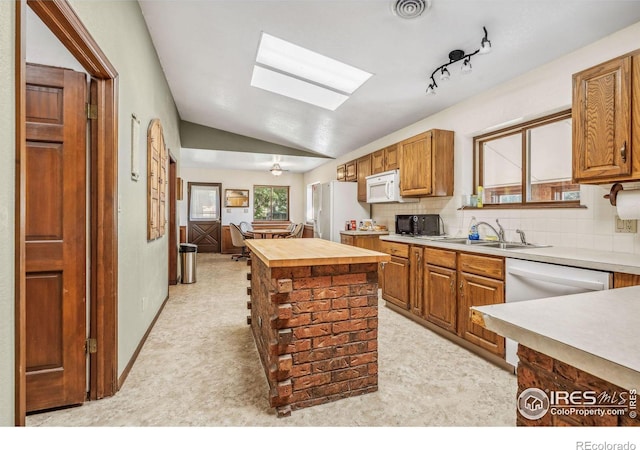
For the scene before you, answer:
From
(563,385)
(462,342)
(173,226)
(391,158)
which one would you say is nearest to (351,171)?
(391,158)

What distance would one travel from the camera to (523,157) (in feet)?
9.71

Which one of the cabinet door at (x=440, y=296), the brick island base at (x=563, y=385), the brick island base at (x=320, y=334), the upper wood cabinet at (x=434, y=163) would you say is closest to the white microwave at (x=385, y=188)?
the upper wood cabinet at (x=434, y=163)

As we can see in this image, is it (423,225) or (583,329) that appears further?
(423,225)

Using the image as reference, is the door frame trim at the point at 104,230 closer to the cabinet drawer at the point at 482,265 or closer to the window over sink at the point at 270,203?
the cabinet drawer at the point at 482,265

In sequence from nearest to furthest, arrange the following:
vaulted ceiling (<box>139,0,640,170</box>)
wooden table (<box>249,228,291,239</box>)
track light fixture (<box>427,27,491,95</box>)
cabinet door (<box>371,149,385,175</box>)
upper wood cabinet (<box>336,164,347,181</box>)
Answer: vaulted ceiling (<box>139,0,640,170</box>) → track light fixture (<box>427,27,491,95</box>) → cabinet door (<box>371,149,385,175</box>) → upper wood cabinet (<box>336,164,347,181</box>) → wooden table (<box>249,228,291,239</box>)

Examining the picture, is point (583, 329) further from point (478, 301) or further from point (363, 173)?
point (363, 173)

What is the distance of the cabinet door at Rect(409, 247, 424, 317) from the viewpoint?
3125 millimetres

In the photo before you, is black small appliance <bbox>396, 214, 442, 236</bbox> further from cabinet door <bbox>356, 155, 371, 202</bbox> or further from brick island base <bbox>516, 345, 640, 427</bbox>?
brick island base <bbox>516, 345, 640, 427</bbox>

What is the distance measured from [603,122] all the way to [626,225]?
74 centimetres

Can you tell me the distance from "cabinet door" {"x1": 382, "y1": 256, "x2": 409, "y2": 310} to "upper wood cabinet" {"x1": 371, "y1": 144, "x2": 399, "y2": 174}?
1423 mm

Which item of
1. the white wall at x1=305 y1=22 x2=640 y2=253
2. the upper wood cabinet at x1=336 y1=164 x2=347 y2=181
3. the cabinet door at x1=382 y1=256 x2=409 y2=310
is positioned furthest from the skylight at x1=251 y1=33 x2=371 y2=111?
the cabinet door at x1=382 y1=256 x2=409 y2=310

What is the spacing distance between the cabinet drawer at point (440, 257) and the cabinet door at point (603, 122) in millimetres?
1053

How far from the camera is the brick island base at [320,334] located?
1.73 m
